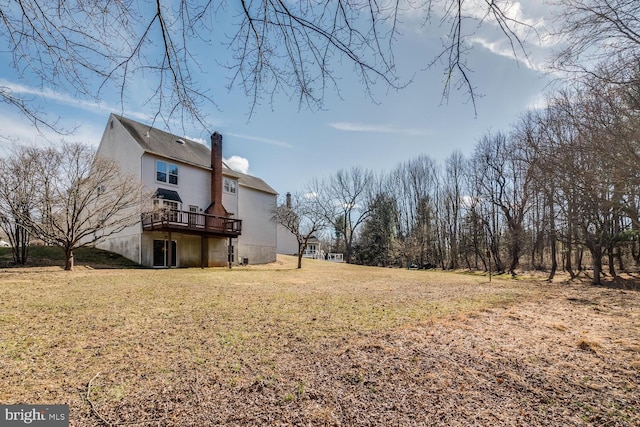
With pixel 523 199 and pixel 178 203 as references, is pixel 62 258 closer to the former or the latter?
pixel 178 203

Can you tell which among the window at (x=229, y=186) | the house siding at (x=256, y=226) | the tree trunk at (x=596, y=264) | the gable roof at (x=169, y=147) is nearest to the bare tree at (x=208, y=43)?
the gable roof at (x=169, y=147)

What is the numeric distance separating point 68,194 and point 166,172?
6.16m

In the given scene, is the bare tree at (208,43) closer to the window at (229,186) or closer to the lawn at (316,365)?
the lawn at (316,365)

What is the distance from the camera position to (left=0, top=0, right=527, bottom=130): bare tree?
220 centimetres

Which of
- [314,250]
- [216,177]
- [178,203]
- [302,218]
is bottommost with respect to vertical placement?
[314,250]

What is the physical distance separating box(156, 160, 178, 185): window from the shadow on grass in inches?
202

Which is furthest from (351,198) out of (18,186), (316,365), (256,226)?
(316,365)

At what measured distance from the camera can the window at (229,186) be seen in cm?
2230

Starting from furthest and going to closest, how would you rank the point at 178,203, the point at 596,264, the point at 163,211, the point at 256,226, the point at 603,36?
the point at 256,226
the point at 178,203
the point at 163,211
the point at 596,264
the point at 603,36

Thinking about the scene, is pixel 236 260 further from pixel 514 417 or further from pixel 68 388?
pixel 514 417

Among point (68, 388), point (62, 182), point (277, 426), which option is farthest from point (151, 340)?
point (62, 182)

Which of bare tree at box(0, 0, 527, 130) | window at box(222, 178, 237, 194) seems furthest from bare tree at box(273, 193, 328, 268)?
bare tree at box(0, 0, 527, 130)

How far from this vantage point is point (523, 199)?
22250 millimetres

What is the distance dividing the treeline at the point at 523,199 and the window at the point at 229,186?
841 cm
